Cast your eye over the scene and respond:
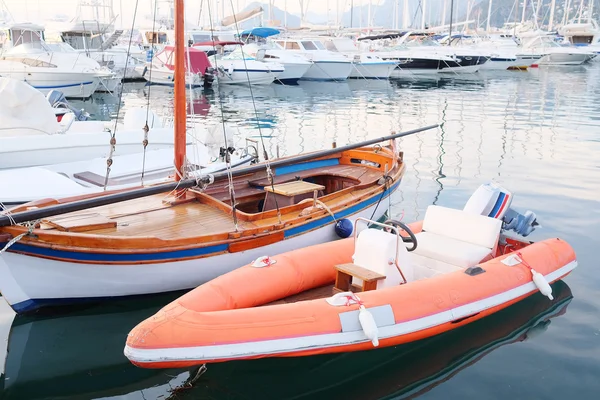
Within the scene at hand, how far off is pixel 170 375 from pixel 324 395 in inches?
66.0

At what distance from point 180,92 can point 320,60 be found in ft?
102

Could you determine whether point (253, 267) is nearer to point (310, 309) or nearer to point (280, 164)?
point (310, 309)

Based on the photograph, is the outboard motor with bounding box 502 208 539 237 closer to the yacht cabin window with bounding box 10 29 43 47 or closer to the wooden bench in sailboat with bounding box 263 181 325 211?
the wooden bench in sailboat with bounding box 263 181 325 211

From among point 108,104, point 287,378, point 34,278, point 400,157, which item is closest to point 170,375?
point 287,378

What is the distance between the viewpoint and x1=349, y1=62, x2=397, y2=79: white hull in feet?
131

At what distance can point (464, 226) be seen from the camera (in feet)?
25.3

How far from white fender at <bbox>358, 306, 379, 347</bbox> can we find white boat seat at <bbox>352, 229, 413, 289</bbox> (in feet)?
2.93

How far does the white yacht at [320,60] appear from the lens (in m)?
38.2

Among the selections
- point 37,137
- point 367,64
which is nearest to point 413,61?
point 367,64

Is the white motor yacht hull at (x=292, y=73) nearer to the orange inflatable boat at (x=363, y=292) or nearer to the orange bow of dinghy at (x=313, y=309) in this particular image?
the orange inflatable boat at (x=363, y=292)

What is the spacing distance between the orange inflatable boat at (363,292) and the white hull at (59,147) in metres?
7.32

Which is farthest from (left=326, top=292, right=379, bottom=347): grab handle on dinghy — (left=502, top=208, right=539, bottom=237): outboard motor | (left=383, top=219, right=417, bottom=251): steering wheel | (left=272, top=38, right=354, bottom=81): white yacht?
(left=272, top=38, right=354, bottom=81): white yacht

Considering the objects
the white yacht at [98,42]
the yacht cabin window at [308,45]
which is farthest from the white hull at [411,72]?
the white yacht at [98,42]

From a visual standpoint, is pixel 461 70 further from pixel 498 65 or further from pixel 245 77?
pixel 245 77
